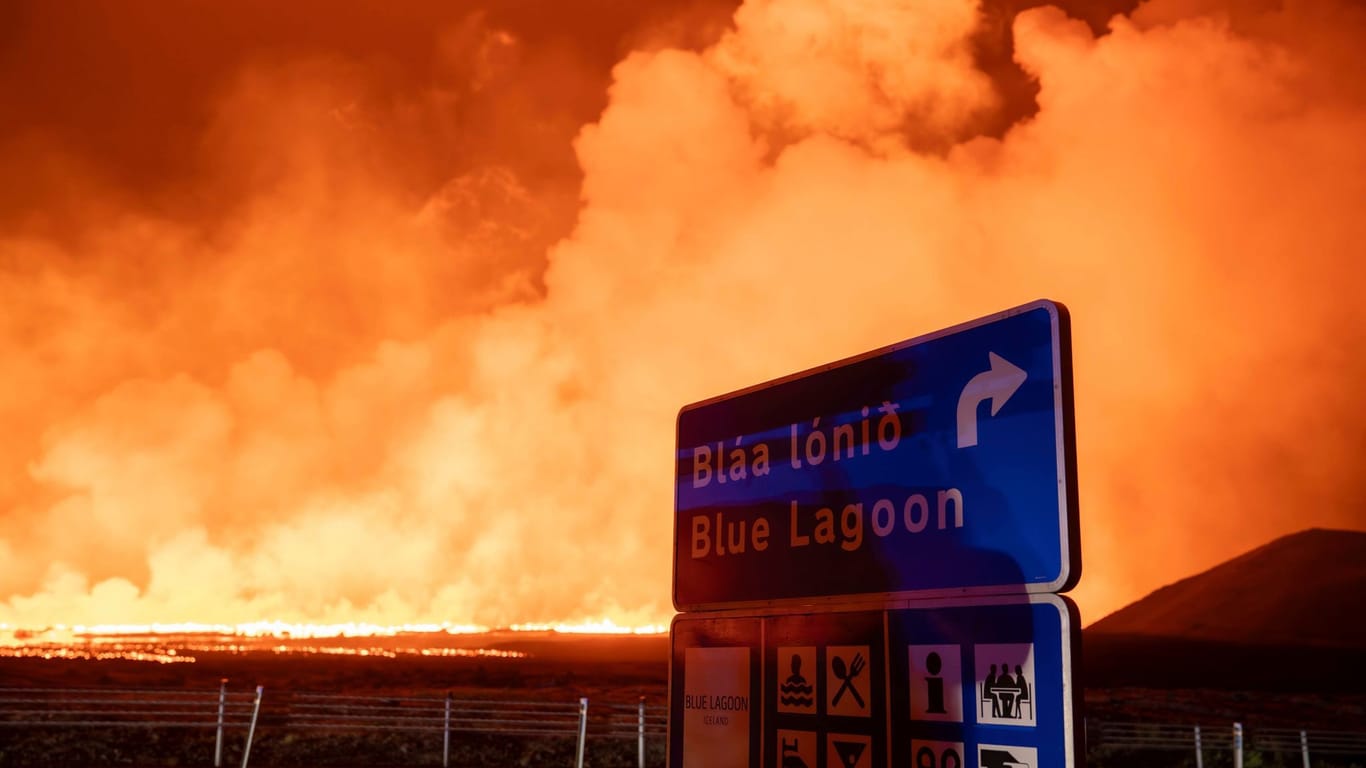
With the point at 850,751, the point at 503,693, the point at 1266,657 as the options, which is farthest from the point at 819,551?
the point at 1266,657

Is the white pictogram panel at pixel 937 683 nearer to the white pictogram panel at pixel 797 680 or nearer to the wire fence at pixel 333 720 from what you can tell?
the white pictogram panel at pixel 797 680

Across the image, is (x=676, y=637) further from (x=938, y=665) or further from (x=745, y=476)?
(x=938, y=665)

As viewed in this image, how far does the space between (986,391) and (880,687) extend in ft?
2.47

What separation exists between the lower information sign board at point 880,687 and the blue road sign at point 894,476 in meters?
0.07

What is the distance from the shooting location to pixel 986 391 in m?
2.45

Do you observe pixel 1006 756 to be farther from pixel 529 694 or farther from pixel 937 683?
pixel 529 694

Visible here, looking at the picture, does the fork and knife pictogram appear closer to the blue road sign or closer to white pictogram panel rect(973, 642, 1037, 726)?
the blue road sign

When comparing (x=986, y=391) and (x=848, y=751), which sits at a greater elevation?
(x=986, y=391)

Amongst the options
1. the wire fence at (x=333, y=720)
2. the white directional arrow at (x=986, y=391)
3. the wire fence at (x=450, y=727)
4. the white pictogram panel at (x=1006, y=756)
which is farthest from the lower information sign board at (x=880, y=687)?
the wire fence at (x=450, y=727)

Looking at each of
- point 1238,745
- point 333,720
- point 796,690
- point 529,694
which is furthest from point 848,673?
point 529,694

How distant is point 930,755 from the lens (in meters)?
2.39

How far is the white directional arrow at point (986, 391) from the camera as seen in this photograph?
2.39m

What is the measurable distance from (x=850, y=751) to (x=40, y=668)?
66.2 m

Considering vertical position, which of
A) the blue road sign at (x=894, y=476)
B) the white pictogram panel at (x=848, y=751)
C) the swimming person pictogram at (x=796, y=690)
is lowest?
the white pictogram panel at (x=848, y=751)
